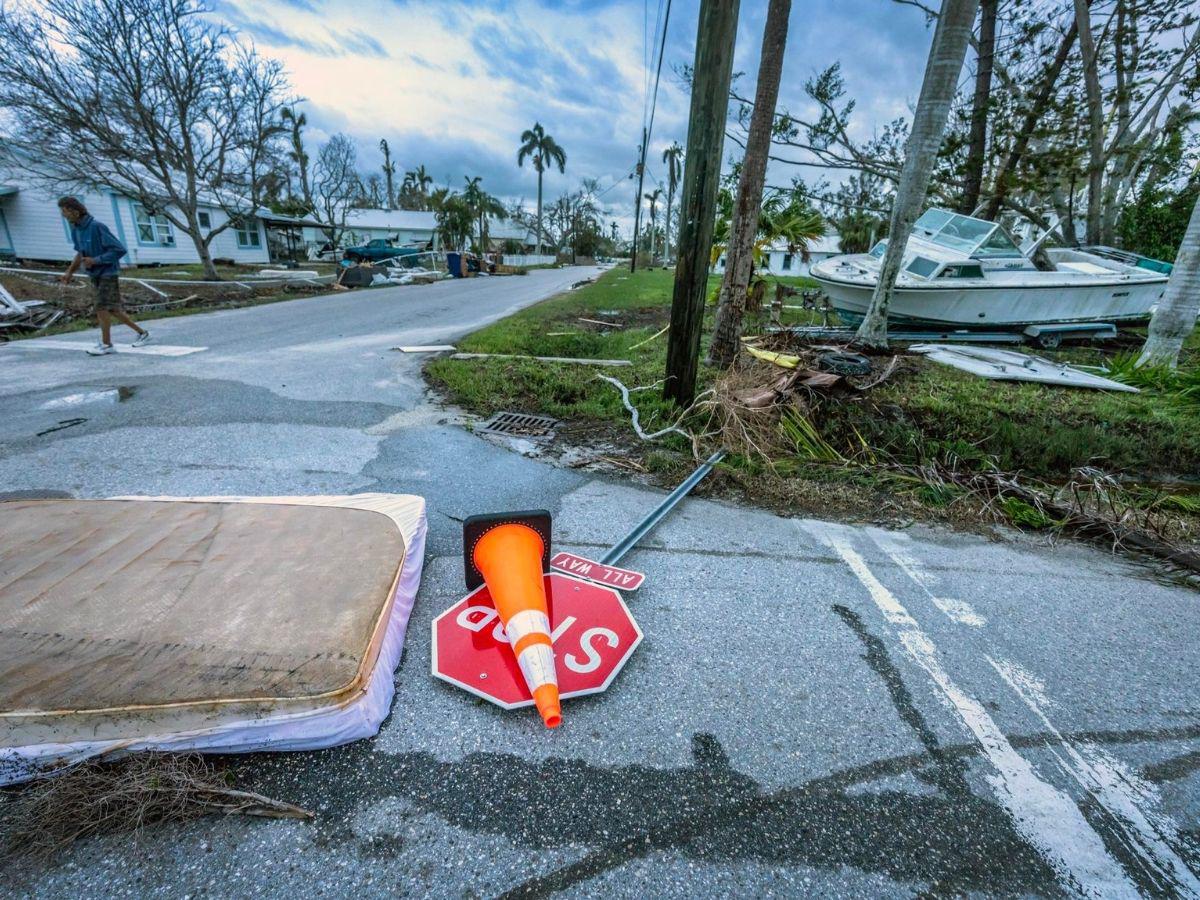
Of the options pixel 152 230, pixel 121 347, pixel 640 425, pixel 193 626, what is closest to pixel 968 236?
pixel 640 425

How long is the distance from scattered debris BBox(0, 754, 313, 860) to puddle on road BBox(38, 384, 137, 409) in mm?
4299

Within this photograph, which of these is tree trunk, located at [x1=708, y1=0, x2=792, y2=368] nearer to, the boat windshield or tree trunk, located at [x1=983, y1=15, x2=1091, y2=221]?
the boat windshield

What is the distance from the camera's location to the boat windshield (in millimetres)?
8922

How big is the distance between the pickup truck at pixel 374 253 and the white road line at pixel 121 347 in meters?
20.3

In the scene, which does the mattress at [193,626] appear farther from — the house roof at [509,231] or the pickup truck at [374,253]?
the house roof at [509,231]

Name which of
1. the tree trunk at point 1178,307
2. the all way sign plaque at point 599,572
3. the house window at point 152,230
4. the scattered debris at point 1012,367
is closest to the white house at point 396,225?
the house window at point 152,230

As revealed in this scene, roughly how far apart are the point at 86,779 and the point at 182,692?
258mm

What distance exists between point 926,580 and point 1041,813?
1.23 m

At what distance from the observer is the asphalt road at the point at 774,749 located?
3.95ft

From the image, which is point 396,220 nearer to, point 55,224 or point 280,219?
point 280,219

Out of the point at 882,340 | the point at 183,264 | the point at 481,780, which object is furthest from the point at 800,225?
the point at 183,264

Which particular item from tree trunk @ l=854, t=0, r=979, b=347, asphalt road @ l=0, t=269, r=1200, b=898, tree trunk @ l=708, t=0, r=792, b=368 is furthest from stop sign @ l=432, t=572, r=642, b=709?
tree trunk @ l=854, t=0, r=979, b=347

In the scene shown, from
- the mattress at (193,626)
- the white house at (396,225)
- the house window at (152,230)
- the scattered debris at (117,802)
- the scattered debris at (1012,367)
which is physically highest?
the white house at (396,225)

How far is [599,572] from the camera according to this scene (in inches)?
91.1
